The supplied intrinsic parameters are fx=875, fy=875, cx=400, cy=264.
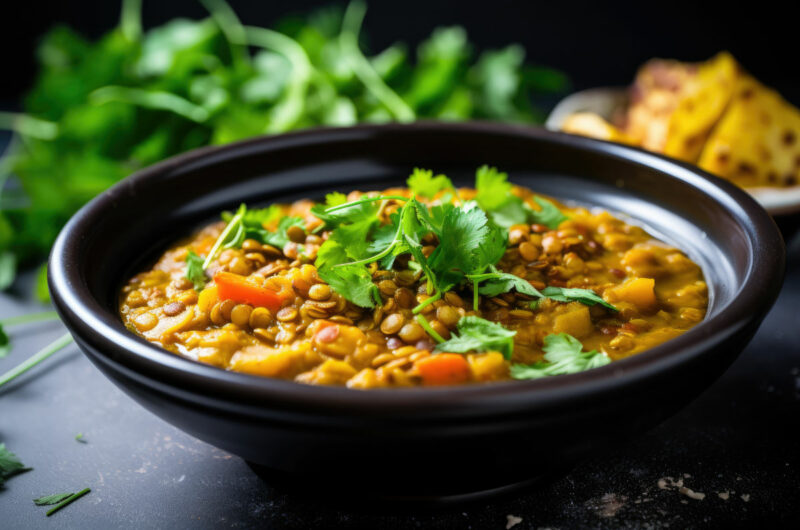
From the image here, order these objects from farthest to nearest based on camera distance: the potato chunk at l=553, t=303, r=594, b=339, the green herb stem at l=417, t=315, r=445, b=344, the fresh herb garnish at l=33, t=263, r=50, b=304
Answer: the fresh herb garnish at l=33, t=263, r=50, b=304, the potato chunk at l=553, t=303, r=594, b=339, the green herb stem at l=417, t=315, r=445, b=344

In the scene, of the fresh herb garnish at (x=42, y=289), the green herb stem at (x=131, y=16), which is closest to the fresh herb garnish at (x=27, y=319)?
the fresh herb garnish at (x=42, y=289)

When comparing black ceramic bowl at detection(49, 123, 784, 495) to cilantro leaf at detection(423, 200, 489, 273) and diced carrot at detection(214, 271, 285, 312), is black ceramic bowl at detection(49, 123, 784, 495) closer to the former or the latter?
diced carrot at detection(214, 271, 285, 312)

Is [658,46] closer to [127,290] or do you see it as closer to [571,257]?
[571,257]

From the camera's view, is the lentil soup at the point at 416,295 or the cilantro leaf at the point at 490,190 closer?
the lentil soup at the point at 416,295

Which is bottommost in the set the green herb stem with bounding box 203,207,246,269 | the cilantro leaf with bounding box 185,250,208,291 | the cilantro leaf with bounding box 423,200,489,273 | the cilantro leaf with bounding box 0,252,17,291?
the cilantro leaf with bounding box 0,252,17,291

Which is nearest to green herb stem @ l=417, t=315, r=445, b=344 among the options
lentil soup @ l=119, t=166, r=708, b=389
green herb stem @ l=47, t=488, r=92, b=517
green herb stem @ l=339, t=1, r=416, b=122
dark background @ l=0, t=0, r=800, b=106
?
lentil soup @ l=119, t=166, r=708, b=389

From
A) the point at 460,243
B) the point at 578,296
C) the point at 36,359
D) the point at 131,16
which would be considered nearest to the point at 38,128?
the point at 131,16

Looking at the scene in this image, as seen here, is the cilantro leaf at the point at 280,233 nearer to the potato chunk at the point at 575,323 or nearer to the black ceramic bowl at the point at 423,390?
the black ceramic bowl at the point at 423,390

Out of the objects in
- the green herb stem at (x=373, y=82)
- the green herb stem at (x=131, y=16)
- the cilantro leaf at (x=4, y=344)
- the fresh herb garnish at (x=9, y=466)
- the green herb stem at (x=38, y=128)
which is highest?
the green herb stem at (x=373, y=82)
